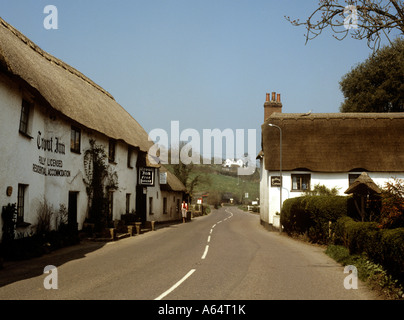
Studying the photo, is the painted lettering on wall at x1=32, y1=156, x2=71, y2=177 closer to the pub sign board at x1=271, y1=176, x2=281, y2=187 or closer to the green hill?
the pub sign board at x1=271, y1=176, x2=281, y2=187

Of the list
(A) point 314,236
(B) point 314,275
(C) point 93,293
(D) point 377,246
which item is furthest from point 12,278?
(A) point 314,236

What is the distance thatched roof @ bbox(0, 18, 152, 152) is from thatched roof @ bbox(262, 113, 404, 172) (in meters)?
10.6

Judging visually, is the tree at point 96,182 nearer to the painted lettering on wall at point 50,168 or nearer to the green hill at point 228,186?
the painted lettering on wall at point 50,168

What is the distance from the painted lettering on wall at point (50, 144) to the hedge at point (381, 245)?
39.5 feet

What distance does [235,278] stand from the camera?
993cm

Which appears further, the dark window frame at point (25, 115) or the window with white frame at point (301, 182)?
the window with white frame at point (301, 182)

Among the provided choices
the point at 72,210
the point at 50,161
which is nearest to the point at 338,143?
the point at 72,210

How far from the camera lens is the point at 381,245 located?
8836 mm

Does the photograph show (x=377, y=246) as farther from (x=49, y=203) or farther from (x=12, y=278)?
(x=49, y=203)

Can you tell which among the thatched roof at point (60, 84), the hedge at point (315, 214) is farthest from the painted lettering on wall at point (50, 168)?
the hedge at point (315, 214)

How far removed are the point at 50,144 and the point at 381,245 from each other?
45.9 ft

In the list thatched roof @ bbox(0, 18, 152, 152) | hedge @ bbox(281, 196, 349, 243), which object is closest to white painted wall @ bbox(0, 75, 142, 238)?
thatched roof @ bbox(0, 18, 152, 152)

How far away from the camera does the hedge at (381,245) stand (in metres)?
7.88

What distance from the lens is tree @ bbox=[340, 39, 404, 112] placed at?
4034cm
